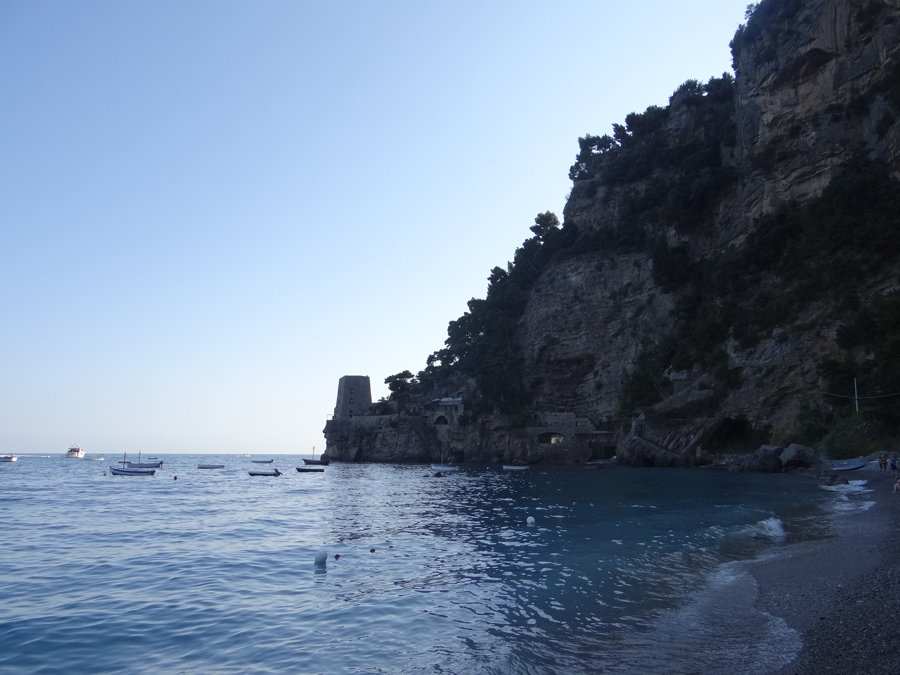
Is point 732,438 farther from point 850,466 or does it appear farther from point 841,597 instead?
point 841,597

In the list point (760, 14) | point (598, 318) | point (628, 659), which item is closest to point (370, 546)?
point (628, 659)

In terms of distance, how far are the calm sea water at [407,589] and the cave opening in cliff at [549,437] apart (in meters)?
37.2

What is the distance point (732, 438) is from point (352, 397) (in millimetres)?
56628

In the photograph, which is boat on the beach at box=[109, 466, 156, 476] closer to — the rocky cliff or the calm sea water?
the rocky cliff

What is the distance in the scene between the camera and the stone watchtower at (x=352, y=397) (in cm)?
8956

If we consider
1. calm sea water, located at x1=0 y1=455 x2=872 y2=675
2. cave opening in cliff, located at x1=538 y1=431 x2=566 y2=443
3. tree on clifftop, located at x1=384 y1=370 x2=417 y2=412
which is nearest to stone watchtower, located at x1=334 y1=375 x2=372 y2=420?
tree on clifftop, located at x1=384 y1=370 x2=417 y2=412

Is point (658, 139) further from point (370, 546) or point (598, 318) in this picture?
point (370, 546)

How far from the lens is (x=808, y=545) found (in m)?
13.5

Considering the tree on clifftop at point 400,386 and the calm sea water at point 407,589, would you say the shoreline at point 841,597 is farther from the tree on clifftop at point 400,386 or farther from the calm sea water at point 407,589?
the tree on clifftop at point 400,386

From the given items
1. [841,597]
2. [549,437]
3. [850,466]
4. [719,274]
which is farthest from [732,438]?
[841,597]

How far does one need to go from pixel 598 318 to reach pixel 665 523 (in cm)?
4568

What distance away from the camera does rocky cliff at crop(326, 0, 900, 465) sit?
38125 mm

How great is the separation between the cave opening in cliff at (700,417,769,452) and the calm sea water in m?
23.1

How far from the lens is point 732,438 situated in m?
48.6
